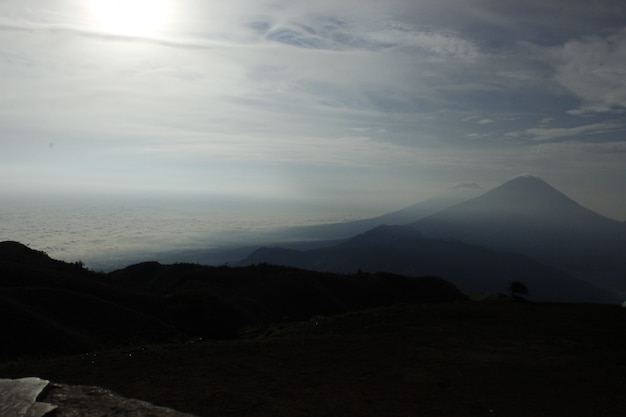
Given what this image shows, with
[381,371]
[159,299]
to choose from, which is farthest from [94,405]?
[159,299]

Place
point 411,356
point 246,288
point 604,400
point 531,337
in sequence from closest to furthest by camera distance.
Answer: point 604,400
point 411,356
point 531,337
point 246,288

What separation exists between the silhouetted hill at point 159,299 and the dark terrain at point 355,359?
182 mm

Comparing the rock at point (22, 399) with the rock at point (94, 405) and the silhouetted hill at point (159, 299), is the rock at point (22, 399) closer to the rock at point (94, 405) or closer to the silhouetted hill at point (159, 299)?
the rock at point (94, 405)

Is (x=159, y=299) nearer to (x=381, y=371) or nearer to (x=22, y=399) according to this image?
(x=381, y=371)

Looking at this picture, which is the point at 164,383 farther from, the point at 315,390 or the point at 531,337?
the point at 531,337

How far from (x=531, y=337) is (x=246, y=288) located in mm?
35514

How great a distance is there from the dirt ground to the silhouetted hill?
1037 centimetres

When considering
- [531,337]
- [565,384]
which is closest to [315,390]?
[565,384]

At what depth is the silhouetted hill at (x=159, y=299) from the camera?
2466 centimetres

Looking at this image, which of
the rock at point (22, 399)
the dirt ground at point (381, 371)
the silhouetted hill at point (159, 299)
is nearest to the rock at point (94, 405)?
Result: the rock at point (22, 399)

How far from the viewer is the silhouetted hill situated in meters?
24.7

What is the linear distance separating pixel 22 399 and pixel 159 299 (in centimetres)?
3232

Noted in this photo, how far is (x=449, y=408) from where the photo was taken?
33.3 ft

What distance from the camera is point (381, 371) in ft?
42.2
